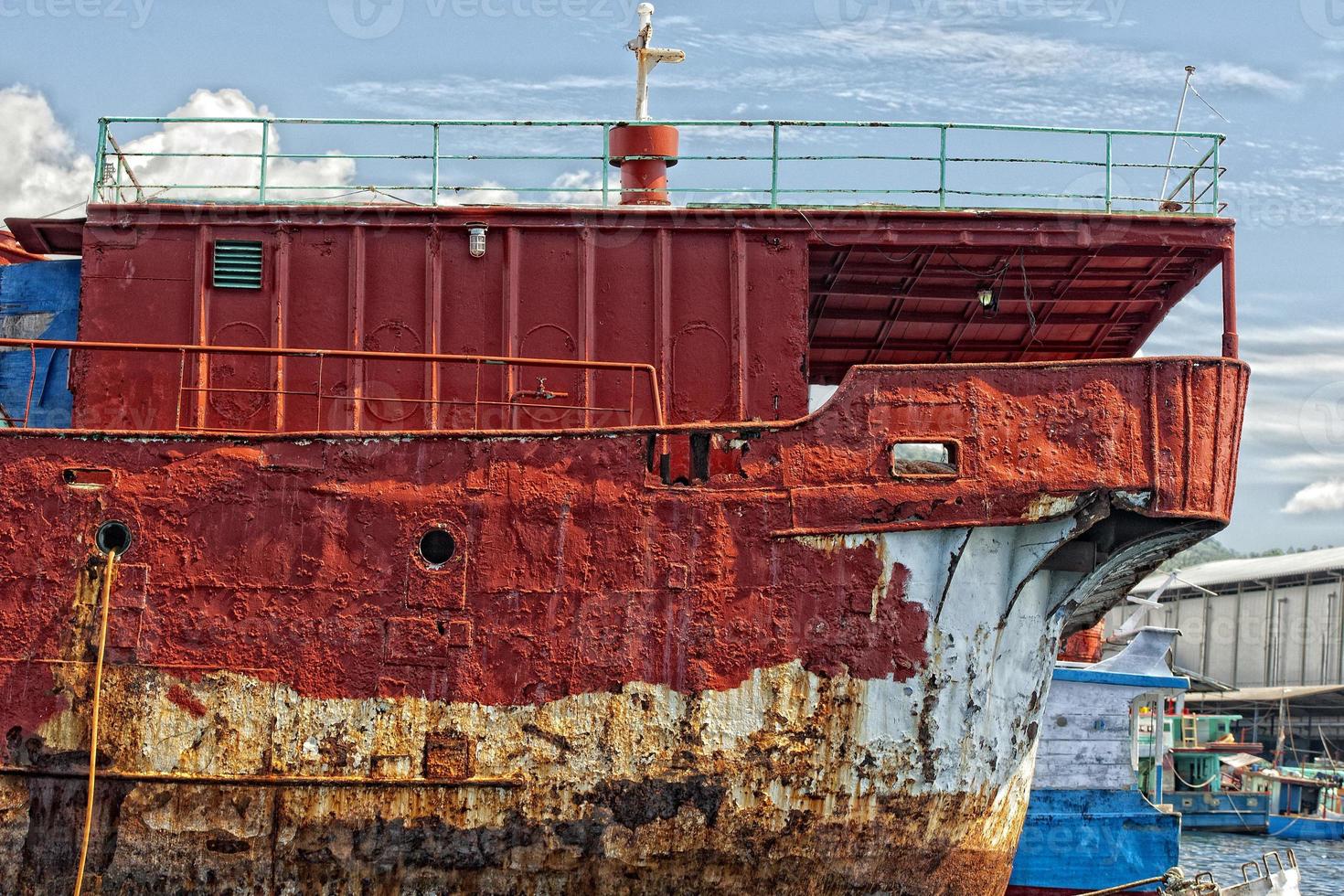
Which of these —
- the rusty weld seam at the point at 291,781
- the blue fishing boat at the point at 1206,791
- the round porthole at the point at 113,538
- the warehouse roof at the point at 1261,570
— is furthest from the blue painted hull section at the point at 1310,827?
the round porthole at the point at 113,538

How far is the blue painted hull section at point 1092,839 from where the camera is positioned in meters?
17.8

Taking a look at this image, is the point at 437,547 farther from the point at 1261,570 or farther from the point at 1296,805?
the point at 1261,570

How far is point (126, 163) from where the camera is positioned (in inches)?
491

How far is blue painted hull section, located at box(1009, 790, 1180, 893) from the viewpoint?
58.3 feet

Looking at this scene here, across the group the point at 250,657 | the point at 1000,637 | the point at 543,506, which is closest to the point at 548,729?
the point at 543,506

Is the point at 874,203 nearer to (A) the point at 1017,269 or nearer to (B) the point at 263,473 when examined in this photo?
(A) the point at 1017,269

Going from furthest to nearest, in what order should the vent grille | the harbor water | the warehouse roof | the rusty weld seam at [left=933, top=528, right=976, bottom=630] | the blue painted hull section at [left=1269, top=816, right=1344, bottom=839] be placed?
the warehouse roof → the blue painted hull section at [left=1269, top=816, right=1344, bottom=839] → the harbor water → the vent grille → the rusty weld seam at [left=933, top=528, right=976, bottom=630]

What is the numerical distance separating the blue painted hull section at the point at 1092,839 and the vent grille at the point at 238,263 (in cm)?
1150

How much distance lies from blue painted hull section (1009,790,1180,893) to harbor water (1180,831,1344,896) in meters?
6.44

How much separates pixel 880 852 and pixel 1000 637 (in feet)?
5.95

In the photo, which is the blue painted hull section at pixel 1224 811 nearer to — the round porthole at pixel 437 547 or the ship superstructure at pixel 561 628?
the ship superstructure at pixel 561 628

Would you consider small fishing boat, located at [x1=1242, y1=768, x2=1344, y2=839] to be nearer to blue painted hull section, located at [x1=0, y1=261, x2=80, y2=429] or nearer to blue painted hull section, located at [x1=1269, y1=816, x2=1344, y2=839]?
blue painted hull section, located at [x1=1269, y1=816, x2=1344, y2=839]

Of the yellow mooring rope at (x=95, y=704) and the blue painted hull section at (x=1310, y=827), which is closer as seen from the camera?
the yellow mooring rope at (x=95, y=704)

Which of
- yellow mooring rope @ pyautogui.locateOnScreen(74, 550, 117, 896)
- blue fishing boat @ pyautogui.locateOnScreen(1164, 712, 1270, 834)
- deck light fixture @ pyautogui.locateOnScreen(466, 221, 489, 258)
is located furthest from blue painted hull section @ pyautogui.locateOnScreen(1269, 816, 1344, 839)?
yellow mooring rope @ pyautogui.locateOnScreen(74, 550, 117, 896)
